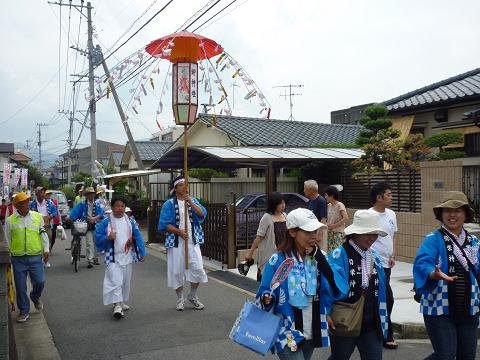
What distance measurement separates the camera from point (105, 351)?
559 cm

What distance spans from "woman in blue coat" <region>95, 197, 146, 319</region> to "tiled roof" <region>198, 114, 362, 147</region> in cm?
1131

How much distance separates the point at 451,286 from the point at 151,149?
29652 mm

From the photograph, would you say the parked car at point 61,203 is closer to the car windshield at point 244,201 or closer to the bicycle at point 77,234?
the car windshield at point 244,201

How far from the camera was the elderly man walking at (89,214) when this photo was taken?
37.6 ft

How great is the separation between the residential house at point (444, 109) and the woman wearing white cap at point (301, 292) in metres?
9.68

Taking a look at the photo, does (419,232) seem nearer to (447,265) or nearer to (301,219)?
(447,265)

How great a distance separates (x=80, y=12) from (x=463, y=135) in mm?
Result: 21155

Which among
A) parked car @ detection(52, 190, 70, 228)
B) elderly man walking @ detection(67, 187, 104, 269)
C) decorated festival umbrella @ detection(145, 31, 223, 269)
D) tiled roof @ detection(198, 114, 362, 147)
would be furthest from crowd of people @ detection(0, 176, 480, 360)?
parked car @ detection(52, 190, 70, 228)

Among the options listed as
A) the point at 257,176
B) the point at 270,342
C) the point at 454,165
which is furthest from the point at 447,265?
the point at 257,176

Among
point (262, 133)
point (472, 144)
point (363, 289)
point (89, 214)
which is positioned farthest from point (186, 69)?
point (262, 133)

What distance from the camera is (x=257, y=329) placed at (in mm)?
3299

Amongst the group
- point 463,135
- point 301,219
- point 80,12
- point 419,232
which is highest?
point 80,12

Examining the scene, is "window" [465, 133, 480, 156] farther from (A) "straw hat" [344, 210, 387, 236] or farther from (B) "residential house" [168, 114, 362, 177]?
(A) "straw hat" [344, 210, 387, 236]

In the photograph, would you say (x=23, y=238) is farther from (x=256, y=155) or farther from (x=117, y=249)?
(x=256, y=155)
